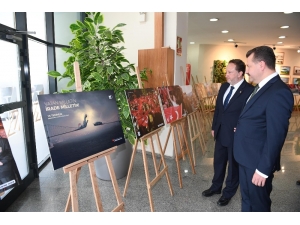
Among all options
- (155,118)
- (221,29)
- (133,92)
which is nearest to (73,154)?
(133,92)

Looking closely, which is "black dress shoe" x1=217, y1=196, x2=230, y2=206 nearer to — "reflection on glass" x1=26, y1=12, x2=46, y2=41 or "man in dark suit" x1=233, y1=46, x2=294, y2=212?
"man in dark suit" x1=233, y1=46, x2=294, y2=212

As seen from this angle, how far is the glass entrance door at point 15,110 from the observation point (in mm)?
2383

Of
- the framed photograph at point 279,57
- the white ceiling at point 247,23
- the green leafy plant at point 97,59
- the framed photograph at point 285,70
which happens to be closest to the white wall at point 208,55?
the framed photograph at point 279,57

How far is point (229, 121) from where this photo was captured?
228cm

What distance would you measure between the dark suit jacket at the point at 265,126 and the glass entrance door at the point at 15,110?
233cm

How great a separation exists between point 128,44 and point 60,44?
130cm

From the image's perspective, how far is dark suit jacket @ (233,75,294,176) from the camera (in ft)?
4.66

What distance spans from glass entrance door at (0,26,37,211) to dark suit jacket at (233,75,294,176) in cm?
233

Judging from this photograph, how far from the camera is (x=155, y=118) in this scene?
2.34 meters

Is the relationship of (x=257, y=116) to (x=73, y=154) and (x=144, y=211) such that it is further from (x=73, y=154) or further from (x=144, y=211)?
(x=144, y=211)

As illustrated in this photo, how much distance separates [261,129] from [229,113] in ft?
2.32

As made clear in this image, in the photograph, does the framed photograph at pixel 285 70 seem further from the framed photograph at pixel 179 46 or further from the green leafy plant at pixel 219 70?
the framed photograph at pixel 179 46

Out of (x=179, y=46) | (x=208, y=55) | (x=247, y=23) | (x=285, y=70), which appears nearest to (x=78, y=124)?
(x=179, y=46)

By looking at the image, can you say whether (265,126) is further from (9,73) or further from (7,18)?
(7,18)
